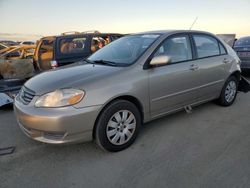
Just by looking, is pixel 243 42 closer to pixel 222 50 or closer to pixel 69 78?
pixel 222 50

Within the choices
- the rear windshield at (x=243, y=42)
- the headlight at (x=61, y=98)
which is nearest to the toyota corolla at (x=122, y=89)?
the headlight at (x=61, y=98)

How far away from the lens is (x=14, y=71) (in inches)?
321

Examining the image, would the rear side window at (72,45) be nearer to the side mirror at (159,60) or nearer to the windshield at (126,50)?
the windshield at (126,50)

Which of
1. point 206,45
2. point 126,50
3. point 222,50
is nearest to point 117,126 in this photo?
point 126,50

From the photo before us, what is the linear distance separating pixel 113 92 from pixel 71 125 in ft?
2.12

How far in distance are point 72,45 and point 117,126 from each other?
156 inches

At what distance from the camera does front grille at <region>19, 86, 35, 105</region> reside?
3045 millimetres

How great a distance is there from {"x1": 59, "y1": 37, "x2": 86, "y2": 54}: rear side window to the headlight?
11.9ft

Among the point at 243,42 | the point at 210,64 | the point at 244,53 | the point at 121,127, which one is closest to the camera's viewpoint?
the point at 121,127

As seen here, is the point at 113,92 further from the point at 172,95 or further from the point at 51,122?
the point at 172,95

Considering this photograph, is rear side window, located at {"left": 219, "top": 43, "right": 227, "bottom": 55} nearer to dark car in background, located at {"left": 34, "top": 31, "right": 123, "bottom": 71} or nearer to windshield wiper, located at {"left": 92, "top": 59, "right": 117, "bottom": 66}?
windshield wiper, located at {"left": 92, "top": 59, "right": 117, "bottom": 66}

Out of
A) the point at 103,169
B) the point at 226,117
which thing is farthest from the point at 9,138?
the point at 226,117

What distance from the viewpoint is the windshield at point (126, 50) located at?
3604mm

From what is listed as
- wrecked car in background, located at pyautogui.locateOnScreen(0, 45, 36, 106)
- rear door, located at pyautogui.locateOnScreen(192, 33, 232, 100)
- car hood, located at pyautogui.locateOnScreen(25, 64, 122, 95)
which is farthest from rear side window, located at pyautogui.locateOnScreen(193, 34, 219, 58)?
wrecked car in background, located at pyautogui.locateOnScreen(0, 45, 36, 106)
